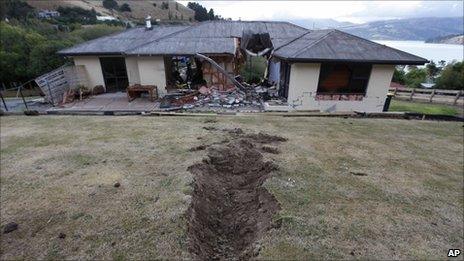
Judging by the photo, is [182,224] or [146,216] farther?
[146,216]

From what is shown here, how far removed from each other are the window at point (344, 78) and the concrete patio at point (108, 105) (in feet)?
30.5

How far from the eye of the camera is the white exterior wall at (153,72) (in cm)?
1638

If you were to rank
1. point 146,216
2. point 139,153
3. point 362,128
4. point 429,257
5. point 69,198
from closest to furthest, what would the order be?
1. point 429,257
2. point 146,216
3. point 69,198
4. point 139,153
5. point 362,128

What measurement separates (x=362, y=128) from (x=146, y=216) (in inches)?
387

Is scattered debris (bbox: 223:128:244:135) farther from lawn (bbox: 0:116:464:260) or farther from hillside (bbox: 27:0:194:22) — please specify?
hillside (bbox: 27:0:194:22)

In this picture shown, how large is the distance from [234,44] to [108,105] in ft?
28.2

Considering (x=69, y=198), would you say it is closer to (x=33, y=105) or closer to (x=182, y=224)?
(x=182, y=224)

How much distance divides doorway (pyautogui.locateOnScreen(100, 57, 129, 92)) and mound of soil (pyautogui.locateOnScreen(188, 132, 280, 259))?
41.4 feet

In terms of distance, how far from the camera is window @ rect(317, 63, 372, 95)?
14.4 meters

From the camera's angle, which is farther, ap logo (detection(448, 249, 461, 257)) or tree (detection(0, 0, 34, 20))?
tree (detection(0, 0, 34, 20))

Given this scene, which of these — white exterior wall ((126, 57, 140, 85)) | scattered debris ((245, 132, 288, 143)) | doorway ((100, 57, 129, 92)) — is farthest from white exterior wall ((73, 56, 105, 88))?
scattered debris ((245, 132, 288, 143))

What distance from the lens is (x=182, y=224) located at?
5.12 m

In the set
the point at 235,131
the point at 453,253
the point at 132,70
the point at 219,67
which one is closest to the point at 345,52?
the point at 219,67

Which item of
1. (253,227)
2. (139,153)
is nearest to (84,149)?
(139,153)
